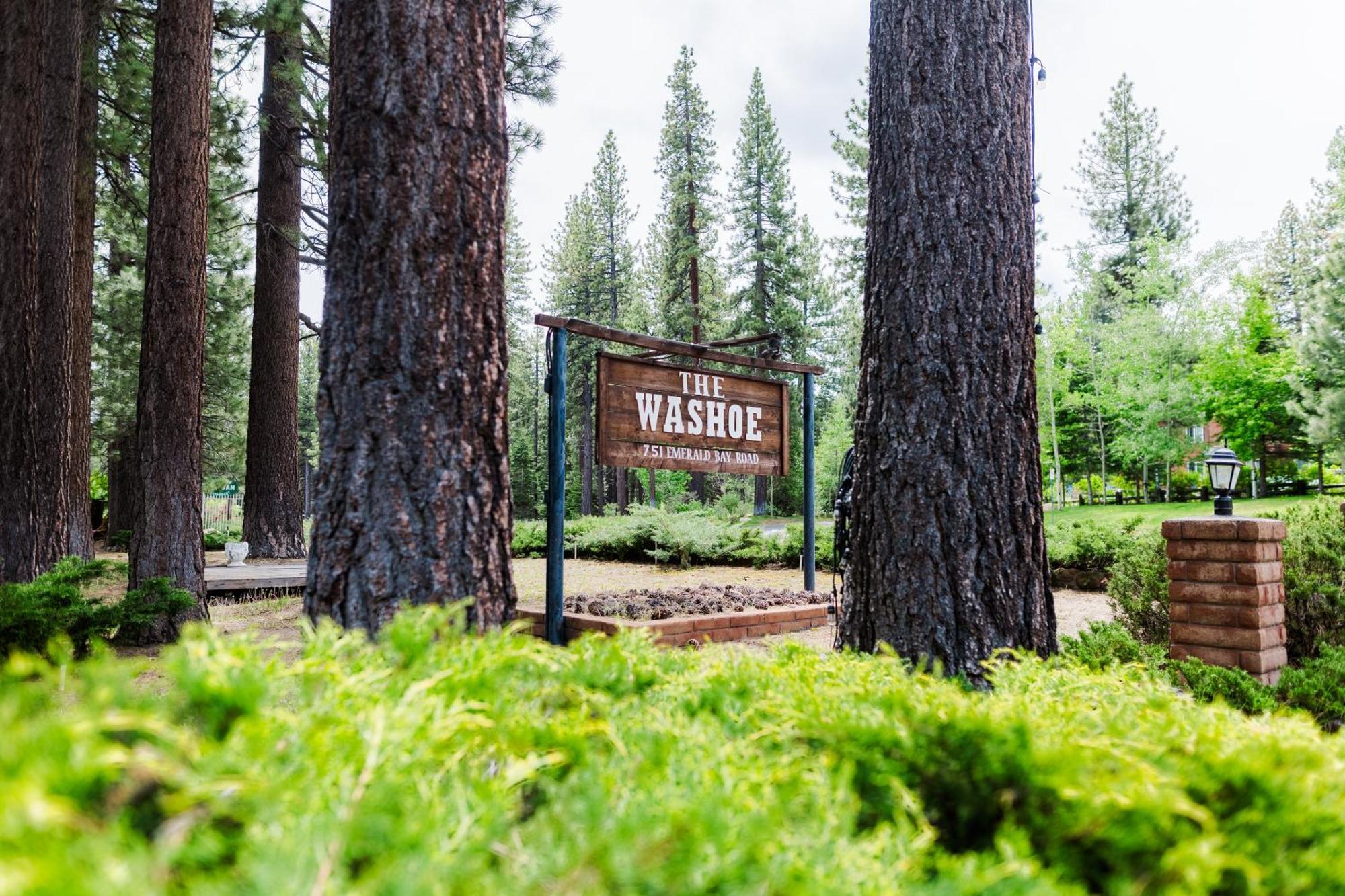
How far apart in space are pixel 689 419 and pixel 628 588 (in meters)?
3.18

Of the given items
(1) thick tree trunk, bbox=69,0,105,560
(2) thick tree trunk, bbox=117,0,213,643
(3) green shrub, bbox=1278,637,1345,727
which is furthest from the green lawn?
(1) thick tree trunk, bbox=69,0,105,560

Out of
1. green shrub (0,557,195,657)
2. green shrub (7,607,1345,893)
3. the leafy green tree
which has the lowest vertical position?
green shrub (0,557,195,657)

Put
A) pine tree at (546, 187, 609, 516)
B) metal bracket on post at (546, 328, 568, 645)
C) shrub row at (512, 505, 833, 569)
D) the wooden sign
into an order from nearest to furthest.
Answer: metal bracket on post at (546, 328, 568, 645) < the wooden sign < shrub row at (512, 505, 833, 569) < pine tree at (546, 187, 609, 516)

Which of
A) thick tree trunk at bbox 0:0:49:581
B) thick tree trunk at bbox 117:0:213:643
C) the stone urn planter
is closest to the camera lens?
thick tree trunk at bbox 117:0:213:643

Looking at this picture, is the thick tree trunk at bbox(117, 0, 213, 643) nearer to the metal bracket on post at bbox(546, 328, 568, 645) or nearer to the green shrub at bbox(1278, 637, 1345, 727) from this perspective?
the metal bracket on post at bbox(546, 328, 568, 645)

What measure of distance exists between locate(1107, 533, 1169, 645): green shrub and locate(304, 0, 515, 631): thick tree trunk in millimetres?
3924

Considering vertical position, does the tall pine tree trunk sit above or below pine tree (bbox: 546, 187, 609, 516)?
below

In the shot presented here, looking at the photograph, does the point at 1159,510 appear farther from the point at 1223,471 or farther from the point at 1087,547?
the point at 1223,471

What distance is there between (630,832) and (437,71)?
6.98 ft

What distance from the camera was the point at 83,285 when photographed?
361 inches

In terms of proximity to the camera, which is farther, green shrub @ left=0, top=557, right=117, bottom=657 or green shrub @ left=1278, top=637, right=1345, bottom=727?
green shrub @ left=0, top=557, right=117, bottom=657

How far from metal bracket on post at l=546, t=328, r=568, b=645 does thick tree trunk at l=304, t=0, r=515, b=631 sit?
3078mm

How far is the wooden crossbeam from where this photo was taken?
5477mm

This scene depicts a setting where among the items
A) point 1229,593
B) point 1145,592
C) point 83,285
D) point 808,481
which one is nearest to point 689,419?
point 808,481
